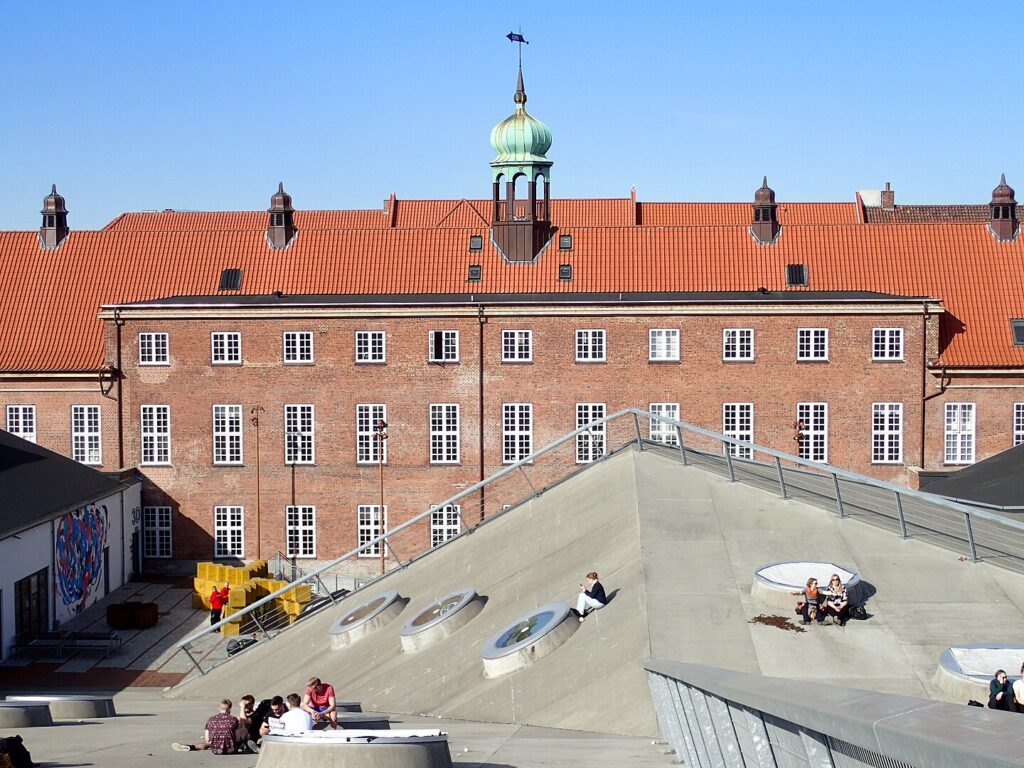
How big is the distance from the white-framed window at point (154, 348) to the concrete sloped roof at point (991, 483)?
30558mm

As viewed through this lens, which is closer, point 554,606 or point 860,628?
point 860,628

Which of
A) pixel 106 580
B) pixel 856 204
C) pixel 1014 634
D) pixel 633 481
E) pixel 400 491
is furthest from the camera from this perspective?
pixel 856 204

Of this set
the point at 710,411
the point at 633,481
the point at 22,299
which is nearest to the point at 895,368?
the point at 710,411

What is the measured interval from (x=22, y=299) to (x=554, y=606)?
136 ft

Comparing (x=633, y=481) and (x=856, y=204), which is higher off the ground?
(x=856, y=204)

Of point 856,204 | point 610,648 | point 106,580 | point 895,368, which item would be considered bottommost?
point 106,580

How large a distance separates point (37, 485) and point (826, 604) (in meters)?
31.5

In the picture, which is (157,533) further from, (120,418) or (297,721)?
(297,721)

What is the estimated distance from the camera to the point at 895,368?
56.5m

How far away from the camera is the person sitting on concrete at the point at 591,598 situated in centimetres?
2742

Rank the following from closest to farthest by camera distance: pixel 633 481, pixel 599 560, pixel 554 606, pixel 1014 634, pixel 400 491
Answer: pixel 1014 634
pixel 554 606
pixel 599 560
pixel 633 481
pixel 400 491

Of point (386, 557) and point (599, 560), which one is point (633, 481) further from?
point (386, 557)

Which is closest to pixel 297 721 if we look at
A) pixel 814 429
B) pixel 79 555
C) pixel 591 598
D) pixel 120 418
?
pixel 591 598

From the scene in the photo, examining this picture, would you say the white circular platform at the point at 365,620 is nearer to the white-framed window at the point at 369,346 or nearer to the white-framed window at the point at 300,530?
the white-framed window at the point at 300,530
